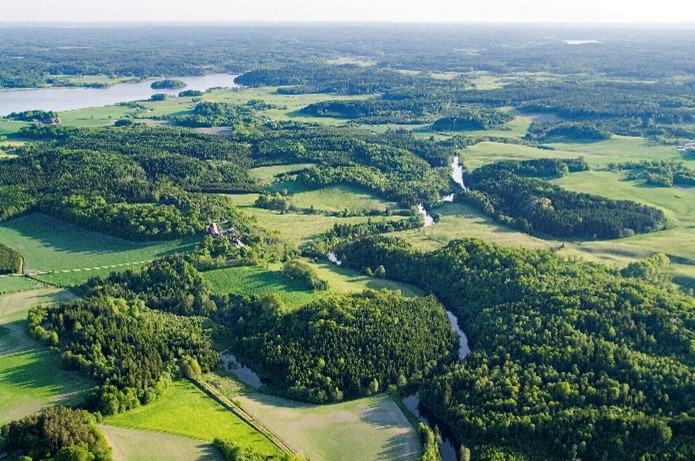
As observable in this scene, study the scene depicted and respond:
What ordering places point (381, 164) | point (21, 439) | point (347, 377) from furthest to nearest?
point (381, 164)
point (347, 377)
point (21, 439)

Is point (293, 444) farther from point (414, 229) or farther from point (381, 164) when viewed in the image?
point (381, 164)

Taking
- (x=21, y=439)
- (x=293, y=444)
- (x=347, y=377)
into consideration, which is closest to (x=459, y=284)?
(x=347, y=377)

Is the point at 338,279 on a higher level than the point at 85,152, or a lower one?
lower

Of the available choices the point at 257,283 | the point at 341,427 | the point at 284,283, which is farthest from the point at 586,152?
the point at 341,427

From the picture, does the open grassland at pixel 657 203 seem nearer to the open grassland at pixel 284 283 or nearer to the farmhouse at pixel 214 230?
the open grassland at pixel 284 283

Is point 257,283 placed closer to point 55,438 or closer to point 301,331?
point 301,331

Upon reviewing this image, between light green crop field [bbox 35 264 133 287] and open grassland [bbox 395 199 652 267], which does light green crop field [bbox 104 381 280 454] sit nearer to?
light green crop field [bbox 35 264 133 287]
